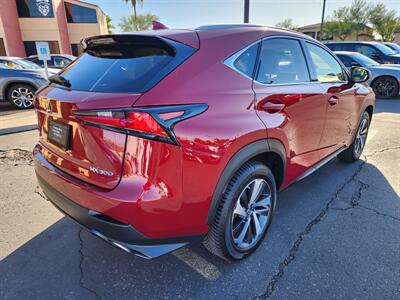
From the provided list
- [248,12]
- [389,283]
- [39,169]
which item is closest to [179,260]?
[39,169]

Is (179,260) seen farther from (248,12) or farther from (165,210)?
(248,12)

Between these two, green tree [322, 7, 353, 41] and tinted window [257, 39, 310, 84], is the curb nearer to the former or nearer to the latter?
tinted window [257, 39, 310, 84]

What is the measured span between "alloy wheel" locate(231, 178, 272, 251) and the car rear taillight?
82 cm

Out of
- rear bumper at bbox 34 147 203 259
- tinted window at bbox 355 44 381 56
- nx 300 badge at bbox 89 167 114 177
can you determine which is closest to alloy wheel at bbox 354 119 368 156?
rear bumper at bbox 34 147 203 259

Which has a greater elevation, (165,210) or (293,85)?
(293,85)

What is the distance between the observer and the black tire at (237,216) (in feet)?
6.46

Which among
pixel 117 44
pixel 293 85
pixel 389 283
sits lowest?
pixel 389 283

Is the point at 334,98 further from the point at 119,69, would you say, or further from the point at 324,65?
the point at 119,69

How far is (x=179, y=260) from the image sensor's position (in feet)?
7.55

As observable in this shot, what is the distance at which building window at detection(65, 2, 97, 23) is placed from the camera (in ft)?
86.4

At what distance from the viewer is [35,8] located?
24406 mm

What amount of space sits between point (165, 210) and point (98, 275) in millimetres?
948

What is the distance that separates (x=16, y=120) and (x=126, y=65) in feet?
21.1

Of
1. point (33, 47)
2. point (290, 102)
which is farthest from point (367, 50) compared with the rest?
point (33, 47)
